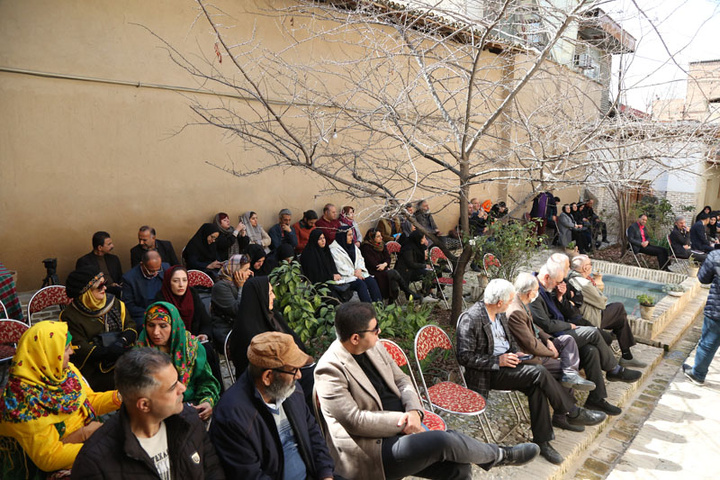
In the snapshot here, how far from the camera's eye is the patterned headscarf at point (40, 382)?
7.90ft

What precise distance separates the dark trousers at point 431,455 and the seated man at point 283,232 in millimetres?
5551

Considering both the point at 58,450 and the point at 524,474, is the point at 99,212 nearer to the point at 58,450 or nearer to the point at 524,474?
the point at 58,450

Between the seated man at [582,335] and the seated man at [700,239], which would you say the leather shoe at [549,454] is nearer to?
the seated man at [582,335]

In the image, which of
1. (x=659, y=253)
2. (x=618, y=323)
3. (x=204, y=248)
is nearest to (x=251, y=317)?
(x=204, y=248)

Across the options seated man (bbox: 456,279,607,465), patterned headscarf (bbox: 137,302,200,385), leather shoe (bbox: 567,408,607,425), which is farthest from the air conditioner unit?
patterned headscarf (bbox: 137,302,200,385)

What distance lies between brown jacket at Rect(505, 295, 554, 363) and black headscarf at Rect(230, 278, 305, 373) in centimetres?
198

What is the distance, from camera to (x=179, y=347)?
329cm

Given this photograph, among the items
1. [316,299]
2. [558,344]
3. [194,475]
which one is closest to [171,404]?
[194,475]

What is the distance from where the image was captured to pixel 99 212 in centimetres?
677

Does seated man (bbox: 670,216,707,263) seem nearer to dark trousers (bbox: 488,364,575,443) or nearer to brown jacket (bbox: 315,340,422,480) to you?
dark trousers (bbox: 488,364,575,443)

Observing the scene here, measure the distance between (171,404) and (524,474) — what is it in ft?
8.53

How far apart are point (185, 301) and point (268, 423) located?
7.21 feet

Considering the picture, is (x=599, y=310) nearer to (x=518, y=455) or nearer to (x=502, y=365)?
(x=502, y=365)

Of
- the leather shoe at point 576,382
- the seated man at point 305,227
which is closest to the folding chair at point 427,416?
the leather shoe at point 576,382
